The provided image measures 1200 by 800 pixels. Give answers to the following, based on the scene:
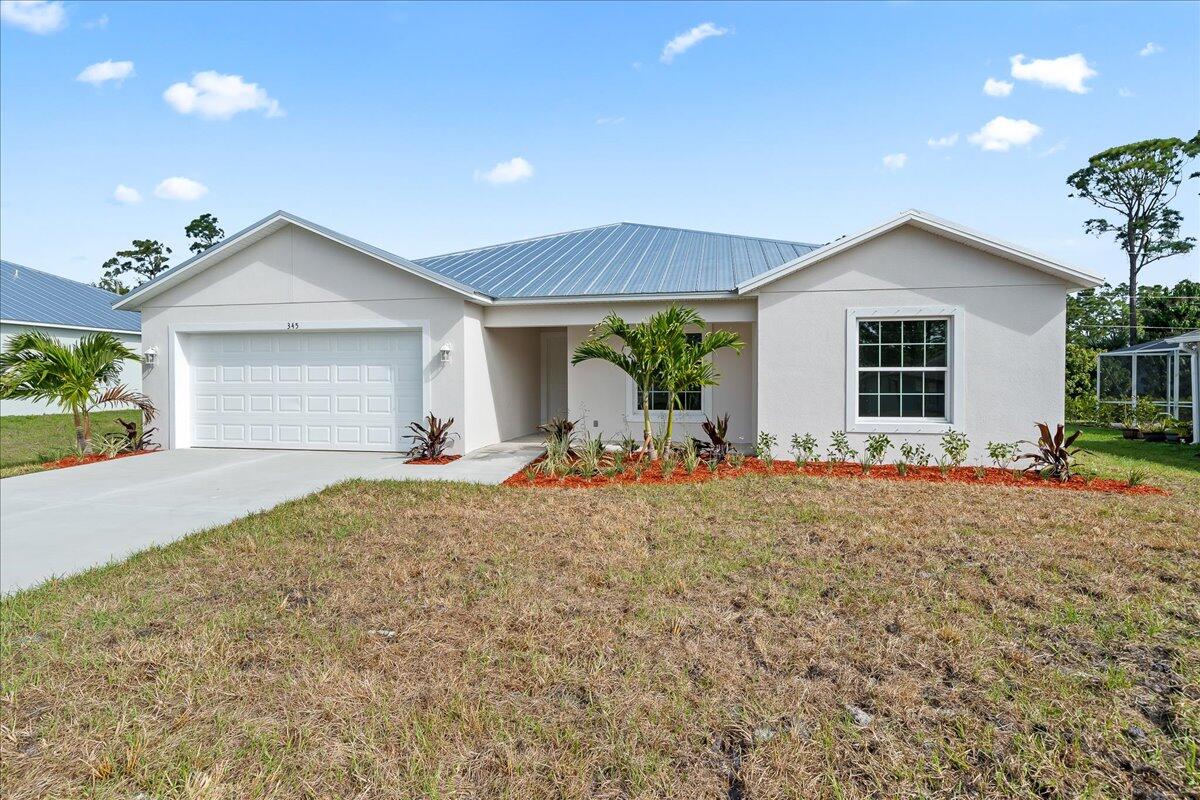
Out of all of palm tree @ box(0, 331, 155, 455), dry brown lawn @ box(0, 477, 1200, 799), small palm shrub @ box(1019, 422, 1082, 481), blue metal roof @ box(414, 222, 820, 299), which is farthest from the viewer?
blue metal roof @ box(414, 222, 820, 299)

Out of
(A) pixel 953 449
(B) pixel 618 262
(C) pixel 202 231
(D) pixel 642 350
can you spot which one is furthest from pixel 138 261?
(A) pixel 953 449

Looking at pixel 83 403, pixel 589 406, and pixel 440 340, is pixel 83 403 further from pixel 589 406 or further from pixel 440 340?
pixel 589 406

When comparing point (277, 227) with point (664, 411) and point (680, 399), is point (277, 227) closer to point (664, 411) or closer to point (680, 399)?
point (664, 411)

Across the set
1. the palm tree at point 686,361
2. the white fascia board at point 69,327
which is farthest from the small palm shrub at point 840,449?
the white fascia board at point 69,327

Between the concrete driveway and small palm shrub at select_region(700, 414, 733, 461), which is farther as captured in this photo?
small palm shrub at select_region(700, 414, 733, 461)

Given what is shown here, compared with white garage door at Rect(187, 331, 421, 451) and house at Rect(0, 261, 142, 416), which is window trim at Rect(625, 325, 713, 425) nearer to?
white garage door at Rect(187, 331, 421, 451)

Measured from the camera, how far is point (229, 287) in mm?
12273

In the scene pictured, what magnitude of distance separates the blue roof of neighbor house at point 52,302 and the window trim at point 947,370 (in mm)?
23143

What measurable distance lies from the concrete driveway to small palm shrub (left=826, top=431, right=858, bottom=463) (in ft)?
18.0

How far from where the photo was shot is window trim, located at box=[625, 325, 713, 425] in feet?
40.5

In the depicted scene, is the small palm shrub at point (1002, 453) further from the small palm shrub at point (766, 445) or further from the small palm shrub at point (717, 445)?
the small palm shrub at point (717, 445)

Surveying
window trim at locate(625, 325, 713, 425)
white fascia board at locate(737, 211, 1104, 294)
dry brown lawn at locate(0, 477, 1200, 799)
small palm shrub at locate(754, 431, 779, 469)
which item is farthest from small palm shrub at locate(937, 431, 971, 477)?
window trim at locate(625, 325, 713, 425)

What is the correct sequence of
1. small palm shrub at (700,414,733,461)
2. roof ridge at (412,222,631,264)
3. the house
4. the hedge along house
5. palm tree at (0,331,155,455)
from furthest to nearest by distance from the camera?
the house, roof ridge at (412,222,631,264), palm tree at (0,331,155,455), small palm shrub at (700,414,733,461), the hedge along house

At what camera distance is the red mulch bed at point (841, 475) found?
858 cm
